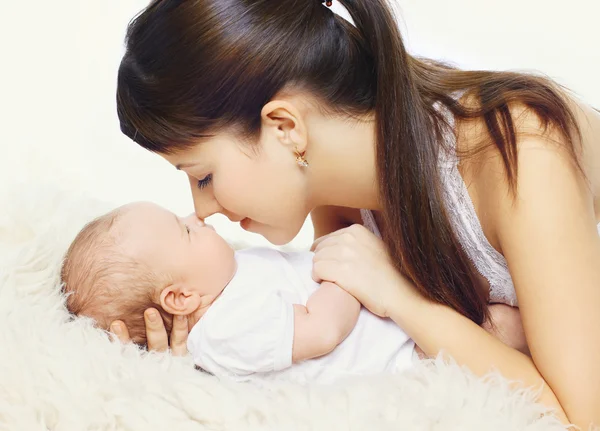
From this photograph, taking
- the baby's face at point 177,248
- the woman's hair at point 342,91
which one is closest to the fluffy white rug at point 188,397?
the baby's face at point 177,248

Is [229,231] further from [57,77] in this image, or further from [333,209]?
[57,77]

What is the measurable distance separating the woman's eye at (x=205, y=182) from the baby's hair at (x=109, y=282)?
0.16 meters

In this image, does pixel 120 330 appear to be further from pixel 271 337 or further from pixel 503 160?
pixel 503 160

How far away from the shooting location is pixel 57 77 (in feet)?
8.80

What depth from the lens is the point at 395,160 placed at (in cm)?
145

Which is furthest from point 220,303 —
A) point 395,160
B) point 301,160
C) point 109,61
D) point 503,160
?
point 109,61

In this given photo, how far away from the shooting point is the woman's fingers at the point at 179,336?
1.49 metres

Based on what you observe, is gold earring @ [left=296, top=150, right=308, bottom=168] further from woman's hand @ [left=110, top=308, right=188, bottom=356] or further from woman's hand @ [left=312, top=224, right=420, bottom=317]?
woman's hand @ [left=110, top=308, right=188, bottom=356]

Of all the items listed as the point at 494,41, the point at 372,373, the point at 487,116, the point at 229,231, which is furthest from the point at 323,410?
the point at 494,41

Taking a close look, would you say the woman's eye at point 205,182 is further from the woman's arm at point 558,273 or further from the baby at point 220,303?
the woman's arm at point 558,273

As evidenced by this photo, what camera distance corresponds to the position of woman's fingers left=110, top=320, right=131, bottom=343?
1.44m

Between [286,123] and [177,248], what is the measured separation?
31 centimetres

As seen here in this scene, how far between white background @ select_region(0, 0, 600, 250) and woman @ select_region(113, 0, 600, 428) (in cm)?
80

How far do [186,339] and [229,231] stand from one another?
0.74 m
